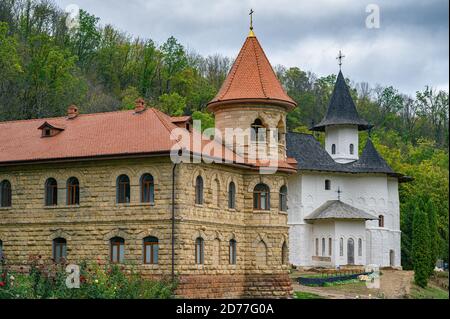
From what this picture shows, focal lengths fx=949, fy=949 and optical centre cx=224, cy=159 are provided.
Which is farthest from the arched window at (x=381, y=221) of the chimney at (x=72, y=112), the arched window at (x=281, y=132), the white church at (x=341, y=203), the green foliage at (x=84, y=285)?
the green foliage at (x=84, y=285)

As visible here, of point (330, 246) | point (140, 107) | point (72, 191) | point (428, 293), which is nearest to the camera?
point (72, 191)

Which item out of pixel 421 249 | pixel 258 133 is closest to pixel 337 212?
pixel 421 249

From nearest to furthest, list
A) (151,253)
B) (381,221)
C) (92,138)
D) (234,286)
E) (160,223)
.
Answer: (160,223)
(151,253)
(92,138)
(234,286)
(381,221)

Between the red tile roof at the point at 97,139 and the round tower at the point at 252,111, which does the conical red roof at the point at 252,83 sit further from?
the red tile roof at the point at 97,139

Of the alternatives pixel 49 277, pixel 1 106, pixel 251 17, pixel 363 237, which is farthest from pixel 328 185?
pixel 49 277

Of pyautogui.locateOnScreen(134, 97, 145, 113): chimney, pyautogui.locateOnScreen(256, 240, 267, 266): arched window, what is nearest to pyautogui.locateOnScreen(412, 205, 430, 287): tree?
pyautogui.locateOnScreen(256, 240, 267, 266): arched window

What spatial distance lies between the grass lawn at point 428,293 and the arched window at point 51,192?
67.7ft

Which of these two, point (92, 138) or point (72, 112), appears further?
point (72, 112)

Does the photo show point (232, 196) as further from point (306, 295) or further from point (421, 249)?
point (421, 249)

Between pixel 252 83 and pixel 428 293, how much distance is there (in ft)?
56.7

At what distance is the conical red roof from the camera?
46156 mm

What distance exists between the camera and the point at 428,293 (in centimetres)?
5456

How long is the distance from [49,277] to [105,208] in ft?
21.6
